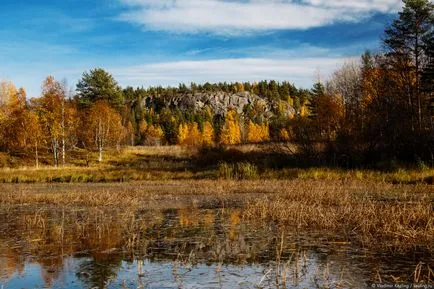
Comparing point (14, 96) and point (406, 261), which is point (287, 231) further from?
point (14, 96)

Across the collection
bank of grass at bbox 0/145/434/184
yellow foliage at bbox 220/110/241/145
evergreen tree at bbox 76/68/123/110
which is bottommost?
bank of grass at bbox 0/145/434/184

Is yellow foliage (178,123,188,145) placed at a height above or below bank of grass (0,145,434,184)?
above

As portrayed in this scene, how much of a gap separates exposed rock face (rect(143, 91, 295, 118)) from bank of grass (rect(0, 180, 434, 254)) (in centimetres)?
14623

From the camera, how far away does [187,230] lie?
11461 mm

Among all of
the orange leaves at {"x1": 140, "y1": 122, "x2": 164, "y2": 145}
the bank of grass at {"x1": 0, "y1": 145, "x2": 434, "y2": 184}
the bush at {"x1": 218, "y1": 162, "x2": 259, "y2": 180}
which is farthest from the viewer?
the orange leaves at {"x1": 140, "y1": 122, "x2": 164, "y2": 145}

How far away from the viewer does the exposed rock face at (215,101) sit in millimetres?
173375

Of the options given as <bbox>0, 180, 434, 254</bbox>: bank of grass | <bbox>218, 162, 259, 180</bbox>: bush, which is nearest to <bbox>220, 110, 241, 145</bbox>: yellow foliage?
<bbox>218, 162, 259, 180</bbox>: bush

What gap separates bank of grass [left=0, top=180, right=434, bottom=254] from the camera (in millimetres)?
9922

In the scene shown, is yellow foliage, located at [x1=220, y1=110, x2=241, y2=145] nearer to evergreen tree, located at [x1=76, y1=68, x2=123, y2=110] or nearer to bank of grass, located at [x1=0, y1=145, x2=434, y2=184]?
evergreen tree, located at [x1=76, y1=68, x2=123, y2=110]

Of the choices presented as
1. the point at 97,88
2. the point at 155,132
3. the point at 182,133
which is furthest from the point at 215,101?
the point at 97,88

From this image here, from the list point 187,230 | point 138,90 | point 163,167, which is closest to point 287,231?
point 187,230

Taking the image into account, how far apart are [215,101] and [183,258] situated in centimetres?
17191

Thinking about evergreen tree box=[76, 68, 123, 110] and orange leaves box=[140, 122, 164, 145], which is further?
orange leaves box=[140, 122, 164, 145]

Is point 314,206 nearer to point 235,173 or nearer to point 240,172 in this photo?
point 240,172
